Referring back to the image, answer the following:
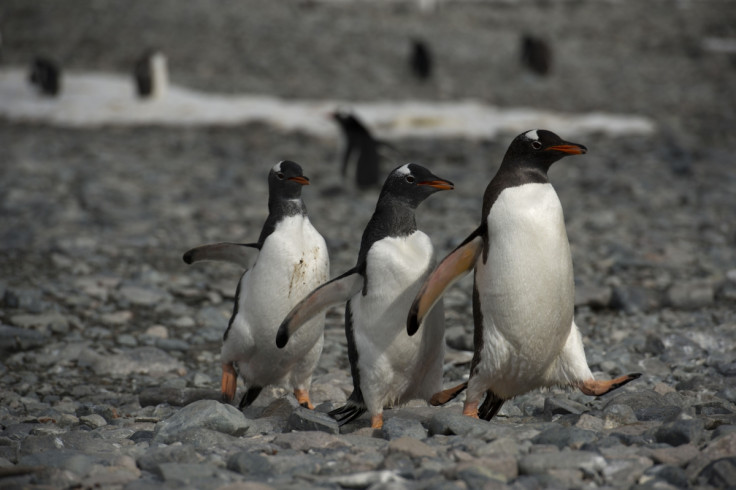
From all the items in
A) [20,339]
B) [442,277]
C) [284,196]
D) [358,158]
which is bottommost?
[20,339]

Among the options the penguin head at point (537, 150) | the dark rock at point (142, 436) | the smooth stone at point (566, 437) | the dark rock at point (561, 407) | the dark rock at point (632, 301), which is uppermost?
the penguin head at point (537, 150)

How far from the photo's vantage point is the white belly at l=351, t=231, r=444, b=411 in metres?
3.51

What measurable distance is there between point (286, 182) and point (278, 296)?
536mm

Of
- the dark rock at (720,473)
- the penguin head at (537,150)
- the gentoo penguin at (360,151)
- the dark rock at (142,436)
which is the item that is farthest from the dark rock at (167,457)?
the gentoo penguin at (360,151)

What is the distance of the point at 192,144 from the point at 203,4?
14.6m

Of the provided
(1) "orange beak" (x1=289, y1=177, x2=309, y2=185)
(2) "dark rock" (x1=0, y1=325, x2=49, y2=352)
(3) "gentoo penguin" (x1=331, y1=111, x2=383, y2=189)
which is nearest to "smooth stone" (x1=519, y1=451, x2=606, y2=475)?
(1) "orange beak" (x1=289, y1=177, x2=309, y2=185)

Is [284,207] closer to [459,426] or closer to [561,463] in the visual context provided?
[459,426]

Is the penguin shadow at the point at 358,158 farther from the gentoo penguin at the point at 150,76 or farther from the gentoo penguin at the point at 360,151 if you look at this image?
the gentoo penguin at the point at 150,76

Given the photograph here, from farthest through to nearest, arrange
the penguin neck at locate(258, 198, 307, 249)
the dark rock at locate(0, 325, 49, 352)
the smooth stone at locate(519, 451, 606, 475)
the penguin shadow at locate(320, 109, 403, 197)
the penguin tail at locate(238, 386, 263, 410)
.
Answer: the penguin shadow at locate(320, 109, 403, 197), the dark rock at locate(0, 325, 49, 352), the penguin tail at locate(238, 386, 263, 410), the penguin neck at locate(258, 198, 307, 249), the smooth stone at locate(519, 451, 606, 475)

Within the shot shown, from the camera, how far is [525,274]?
341 centimetres

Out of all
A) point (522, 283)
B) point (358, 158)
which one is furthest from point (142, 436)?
point (358, 158)

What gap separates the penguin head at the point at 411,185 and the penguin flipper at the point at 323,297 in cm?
37

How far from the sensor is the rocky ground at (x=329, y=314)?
2.78 metres

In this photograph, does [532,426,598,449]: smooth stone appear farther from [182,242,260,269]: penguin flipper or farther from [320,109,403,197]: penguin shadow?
[320,109,403,197]: penguin shadow
